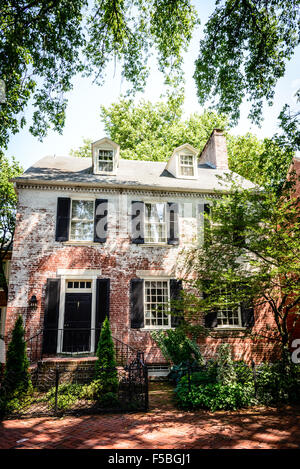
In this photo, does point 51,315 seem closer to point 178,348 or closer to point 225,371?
point 178,348

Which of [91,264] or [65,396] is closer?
[65,396]

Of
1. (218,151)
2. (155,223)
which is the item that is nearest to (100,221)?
(155,223)

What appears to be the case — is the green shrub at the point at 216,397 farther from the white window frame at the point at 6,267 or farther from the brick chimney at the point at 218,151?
the white window frame at the point at 6,267

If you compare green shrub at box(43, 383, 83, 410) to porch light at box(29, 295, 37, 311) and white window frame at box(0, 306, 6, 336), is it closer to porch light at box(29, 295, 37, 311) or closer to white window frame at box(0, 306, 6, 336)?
porch light at box(29, 295, 37, 311)

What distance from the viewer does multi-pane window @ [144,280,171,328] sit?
36.7ft

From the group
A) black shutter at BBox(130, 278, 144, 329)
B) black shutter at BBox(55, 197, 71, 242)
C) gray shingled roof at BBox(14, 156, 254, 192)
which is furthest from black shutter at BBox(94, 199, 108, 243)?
black shutter at BBox(130, 278, 144, 329)

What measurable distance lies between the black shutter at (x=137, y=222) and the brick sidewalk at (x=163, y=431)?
247 inches

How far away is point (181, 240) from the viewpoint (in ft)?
39.8

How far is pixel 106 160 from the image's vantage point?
42.8 feet

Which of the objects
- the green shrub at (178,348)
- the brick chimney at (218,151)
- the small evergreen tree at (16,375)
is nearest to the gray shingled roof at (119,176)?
the brick chimney at (218,151)

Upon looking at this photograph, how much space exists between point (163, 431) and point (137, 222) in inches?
303

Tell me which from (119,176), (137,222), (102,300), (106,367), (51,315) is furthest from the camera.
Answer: (119,176)

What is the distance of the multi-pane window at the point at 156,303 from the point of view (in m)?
11.2

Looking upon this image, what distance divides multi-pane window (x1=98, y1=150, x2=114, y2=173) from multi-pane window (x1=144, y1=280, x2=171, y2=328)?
5295 mm
